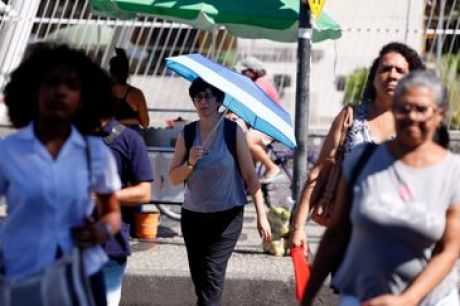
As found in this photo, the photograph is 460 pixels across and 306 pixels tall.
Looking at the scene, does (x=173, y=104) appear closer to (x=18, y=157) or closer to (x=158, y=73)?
(x=158, y=73)

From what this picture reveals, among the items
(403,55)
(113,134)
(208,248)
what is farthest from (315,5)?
(113,134)

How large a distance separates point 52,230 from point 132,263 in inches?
201

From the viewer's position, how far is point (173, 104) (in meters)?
13.5

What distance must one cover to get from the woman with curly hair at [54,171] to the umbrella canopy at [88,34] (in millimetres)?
7888

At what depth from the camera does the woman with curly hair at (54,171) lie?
161 inches

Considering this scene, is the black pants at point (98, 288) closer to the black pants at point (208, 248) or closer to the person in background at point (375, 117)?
the person in background at point (375, 117)

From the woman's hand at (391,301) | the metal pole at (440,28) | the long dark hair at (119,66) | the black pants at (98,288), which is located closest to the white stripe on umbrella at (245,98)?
the long dark hair at (119,66)

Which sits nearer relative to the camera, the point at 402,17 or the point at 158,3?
the point at 158,3

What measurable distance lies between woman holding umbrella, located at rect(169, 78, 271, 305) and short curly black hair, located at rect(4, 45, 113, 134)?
2.69m

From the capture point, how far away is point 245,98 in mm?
7531

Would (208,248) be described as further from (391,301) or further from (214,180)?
(391,301)

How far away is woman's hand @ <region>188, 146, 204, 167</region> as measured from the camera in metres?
7.11

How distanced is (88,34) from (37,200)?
28.5 ft

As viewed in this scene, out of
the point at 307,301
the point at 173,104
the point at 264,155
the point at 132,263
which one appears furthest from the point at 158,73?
the point at 307,301
